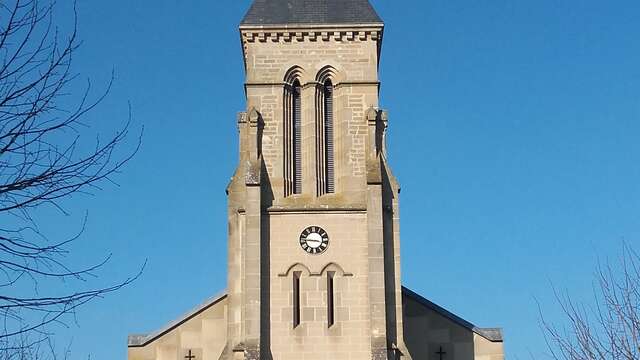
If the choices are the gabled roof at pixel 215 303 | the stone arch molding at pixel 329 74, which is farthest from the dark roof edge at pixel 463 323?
the stone arch molding at pixel 329 74

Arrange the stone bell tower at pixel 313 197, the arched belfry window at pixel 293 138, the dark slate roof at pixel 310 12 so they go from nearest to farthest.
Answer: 1. the stone bell tower at pixel 313 197
2. the arched belfry window at pixel 293 138
3. the dark slate roof at pixel 310 12

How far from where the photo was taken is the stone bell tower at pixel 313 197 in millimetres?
28891

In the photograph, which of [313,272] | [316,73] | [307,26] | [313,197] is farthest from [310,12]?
[313,272]

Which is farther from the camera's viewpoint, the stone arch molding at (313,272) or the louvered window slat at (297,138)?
the louvered window slat at (297,138)

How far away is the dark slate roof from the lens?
31422 millimetres

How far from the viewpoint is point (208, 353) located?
30906mm

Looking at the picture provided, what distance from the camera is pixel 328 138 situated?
3106cm

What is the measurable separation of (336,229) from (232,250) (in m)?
3.10

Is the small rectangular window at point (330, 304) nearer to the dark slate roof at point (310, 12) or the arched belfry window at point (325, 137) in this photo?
the arched belfry window at point (325, 137)

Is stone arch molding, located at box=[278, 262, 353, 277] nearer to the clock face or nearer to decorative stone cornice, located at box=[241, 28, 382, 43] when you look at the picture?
the clock face

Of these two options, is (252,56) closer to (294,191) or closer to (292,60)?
(292,60)

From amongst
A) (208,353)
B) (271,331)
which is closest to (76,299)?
(271,331)

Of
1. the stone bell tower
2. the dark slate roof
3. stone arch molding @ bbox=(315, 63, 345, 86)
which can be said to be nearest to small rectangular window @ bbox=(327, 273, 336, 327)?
the stone bell tower

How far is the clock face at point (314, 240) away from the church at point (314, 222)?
3 cm
